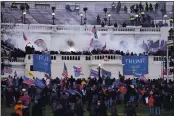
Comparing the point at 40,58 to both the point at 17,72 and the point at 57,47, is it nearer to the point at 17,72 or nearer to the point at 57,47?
the point at 17,72

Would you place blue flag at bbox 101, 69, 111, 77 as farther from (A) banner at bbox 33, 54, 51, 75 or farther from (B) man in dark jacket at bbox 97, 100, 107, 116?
Answer: (B) man in dark jacket at bbox 97, 100, 107, 116

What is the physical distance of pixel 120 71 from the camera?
1508 inches

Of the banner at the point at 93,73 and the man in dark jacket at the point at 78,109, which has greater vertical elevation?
the banner at the point at 93,73

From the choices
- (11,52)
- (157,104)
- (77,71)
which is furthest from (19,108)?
(11,52)

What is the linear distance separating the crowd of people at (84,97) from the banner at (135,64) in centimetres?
371

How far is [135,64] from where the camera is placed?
116ft

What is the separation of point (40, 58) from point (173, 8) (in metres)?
24.0

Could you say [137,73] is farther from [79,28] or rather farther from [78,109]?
[79,28]

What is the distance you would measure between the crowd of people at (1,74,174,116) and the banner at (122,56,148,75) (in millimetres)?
3708

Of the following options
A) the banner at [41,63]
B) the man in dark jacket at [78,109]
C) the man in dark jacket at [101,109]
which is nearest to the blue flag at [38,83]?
the banner at [41,63]

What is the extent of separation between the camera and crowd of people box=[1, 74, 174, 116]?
82.8ft

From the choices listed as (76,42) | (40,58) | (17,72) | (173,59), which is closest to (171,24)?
(76,42)

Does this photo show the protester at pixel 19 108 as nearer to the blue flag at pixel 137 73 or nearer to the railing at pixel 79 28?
the blue flag at pixel 137 73

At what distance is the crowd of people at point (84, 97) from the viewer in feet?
82.8
